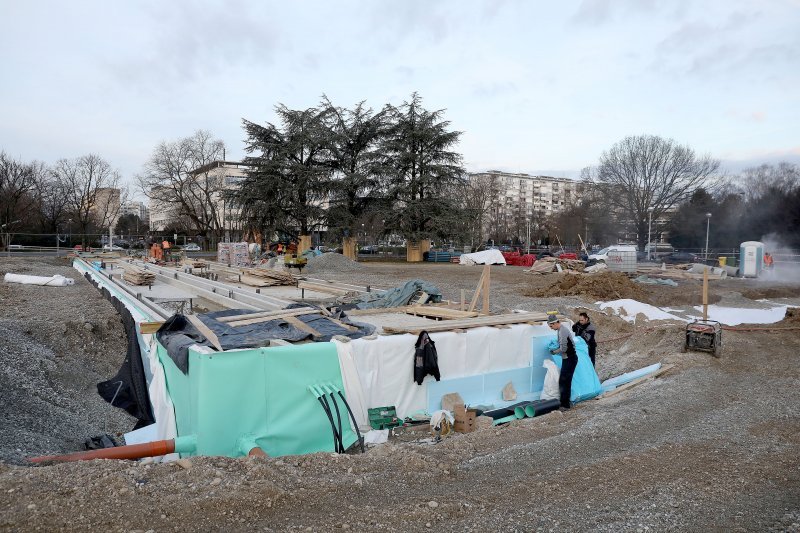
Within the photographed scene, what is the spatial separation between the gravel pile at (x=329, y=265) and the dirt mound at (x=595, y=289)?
13.8 meters

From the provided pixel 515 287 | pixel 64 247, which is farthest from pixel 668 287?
pixel 64 247

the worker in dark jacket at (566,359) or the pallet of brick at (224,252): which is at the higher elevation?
the pallet of brick at (224,252)

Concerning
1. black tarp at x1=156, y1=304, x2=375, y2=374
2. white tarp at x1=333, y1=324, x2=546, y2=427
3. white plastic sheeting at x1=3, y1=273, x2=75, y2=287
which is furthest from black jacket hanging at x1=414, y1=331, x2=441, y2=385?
white plastic sheeting at x1=3, y1=273, x2=75, y2=287

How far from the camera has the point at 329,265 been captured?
104 feet

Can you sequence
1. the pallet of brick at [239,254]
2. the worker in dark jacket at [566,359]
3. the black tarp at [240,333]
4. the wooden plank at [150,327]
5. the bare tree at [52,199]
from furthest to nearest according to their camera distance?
the bare tree at [52,199] → the pallet of brick at [239,254] → the wooden plank at [150,327] → the worker in dark jacket at [566,359] → the black tarp at [240,333]

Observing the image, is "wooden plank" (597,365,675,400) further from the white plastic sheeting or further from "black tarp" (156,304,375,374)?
the white plastic sheeting

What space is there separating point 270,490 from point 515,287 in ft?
63.5

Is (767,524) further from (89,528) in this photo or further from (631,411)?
(89,528)

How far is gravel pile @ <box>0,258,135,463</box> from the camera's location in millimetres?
7233

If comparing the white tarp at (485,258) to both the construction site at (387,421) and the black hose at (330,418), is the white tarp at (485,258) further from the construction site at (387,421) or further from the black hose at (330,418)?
the black hose at (330,418)

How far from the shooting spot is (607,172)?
5316 cm

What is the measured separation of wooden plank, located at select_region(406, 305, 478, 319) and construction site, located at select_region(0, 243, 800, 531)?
64 mm

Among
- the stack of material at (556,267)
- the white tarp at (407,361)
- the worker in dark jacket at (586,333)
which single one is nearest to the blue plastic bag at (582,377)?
the worker in dark jacket at (586,333)

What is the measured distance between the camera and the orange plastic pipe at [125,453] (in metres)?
5.52
